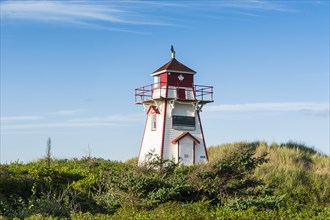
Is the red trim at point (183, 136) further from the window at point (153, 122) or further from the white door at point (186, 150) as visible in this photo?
the window at point (153, 122)

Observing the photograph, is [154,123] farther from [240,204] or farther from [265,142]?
[240,204]

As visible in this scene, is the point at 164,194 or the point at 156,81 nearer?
the point at 164,194

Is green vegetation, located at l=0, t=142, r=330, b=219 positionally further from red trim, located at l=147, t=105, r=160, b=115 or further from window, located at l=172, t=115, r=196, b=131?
red trim, located at l=147, t=105, r=160, b=115

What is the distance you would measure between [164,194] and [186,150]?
1686 centimetres

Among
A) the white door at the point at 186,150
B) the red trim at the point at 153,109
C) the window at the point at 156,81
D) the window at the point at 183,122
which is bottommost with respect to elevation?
the white door at the point at 186,150

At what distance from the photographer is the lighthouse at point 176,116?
1334 inches

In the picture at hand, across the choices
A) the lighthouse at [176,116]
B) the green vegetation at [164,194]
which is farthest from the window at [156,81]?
the green vegetation at [164,194]

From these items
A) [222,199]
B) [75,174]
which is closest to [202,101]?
[75,174]

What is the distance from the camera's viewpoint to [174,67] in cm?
3469

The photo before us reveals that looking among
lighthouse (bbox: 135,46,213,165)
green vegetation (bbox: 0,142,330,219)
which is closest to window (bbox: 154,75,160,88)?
lighthouse (bbox: 135,46,213,165)

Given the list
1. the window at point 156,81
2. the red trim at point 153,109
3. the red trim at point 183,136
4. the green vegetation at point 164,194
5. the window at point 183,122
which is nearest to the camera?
the green vegetation at point 164,194

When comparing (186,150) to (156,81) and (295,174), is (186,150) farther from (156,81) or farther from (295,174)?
(295,174)

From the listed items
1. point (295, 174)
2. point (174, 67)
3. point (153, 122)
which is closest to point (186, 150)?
point (153, 122)

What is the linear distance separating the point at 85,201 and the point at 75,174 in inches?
176
